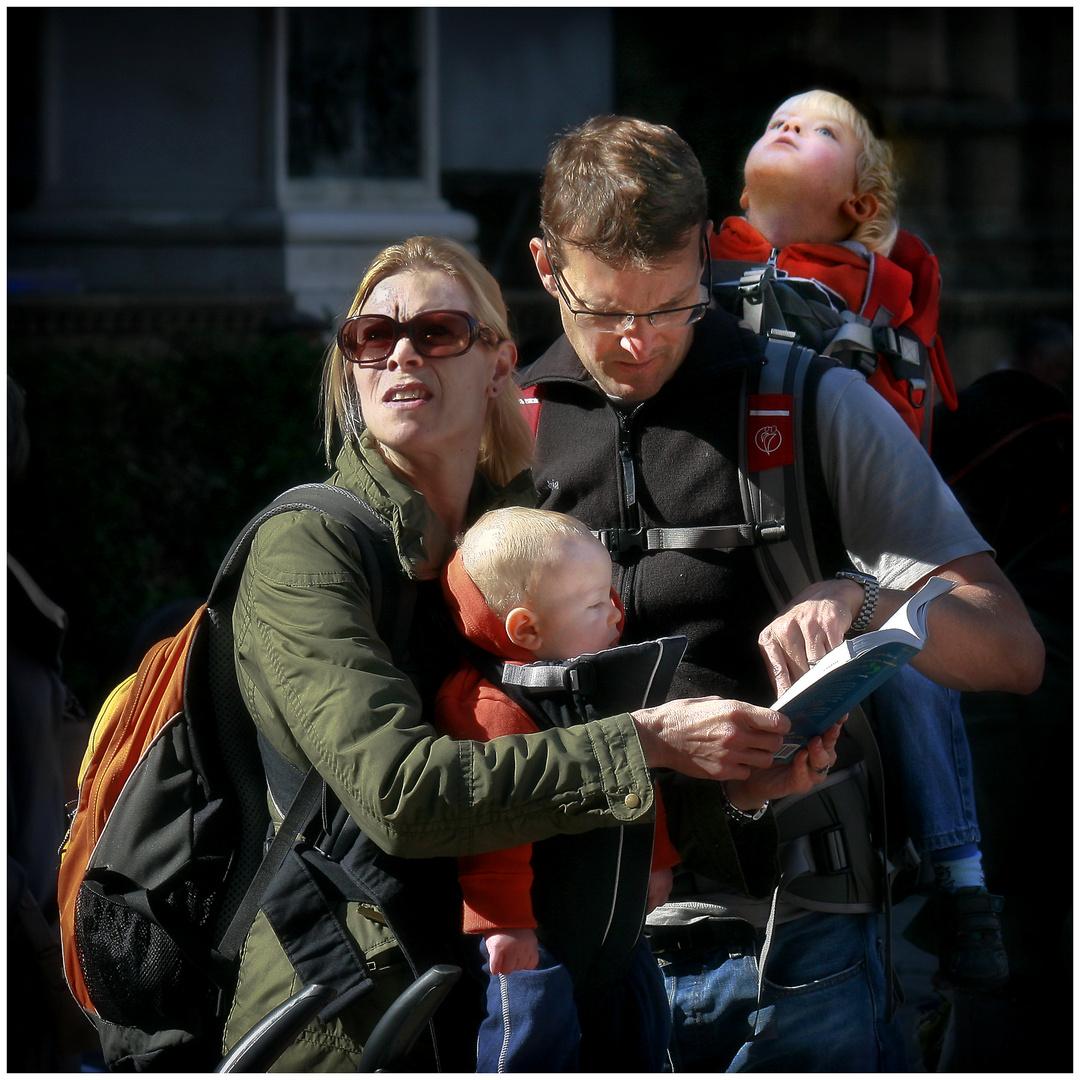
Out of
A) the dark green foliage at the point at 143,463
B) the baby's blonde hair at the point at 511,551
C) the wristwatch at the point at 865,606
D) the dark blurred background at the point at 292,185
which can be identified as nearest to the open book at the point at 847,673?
the wristwatch at the point at 865,606

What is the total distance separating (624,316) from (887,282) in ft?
2.99

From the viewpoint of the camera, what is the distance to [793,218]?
9.86 ft

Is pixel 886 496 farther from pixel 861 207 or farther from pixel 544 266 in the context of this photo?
pixel 861 207

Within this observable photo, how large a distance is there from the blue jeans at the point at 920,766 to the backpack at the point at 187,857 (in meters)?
1.37

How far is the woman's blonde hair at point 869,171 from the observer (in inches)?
118

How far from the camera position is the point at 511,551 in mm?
1905

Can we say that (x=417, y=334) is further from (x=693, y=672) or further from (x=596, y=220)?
(x=693, y=672)

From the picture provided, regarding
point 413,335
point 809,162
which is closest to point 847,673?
point 413,335

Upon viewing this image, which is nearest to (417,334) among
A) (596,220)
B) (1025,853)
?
(596,220)

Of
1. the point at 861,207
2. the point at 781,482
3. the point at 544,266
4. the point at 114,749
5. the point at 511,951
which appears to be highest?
the point at 861,207

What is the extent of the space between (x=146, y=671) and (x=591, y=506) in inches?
32.3

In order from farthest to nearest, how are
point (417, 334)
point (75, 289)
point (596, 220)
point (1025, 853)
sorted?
point (75, 289) → point (1025, 853) → point (596, 220) → point (417, 334)

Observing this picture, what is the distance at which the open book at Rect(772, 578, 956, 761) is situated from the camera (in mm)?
1746

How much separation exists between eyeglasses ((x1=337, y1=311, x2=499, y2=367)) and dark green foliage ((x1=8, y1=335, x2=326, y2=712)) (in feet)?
14.2
